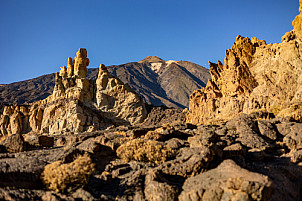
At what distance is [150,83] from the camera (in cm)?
16688

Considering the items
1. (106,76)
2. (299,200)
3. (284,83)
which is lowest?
(299,200)

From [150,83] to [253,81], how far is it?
133 meters

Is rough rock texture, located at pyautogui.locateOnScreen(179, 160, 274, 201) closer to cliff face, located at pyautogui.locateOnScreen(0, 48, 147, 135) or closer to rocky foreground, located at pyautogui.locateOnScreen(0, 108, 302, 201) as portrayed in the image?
rocky foreground, located at pyautogui.locateOnScreen(0, 108, 302, 201)

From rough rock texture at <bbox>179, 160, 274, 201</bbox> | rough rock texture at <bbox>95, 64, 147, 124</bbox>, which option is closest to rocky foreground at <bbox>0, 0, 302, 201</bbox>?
rough rock texture at <bbox>179, 160, 274, 201</bbox>

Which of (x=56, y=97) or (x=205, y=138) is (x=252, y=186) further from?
(x=56, y=97)

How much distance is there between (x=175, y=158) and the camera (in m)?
9.94

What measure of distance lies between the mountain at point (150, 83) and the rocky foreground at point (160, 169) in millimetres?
98092

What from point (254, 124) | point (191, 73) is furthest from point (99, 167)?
point (191, 73)

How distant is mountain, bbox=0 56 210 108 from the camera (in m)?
121

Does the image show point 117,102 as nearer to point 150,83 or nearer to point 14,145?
point 14,145

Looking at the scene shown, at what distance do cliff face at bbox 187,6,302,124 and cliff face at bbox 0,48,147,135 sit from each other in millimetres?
10437

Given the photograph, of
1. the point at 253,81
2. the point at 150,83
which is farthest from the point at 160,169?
the point at 150,83

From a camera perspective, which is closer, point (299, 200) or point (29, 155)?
point (299, 200)

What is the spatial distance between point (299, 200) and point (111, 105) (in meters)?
40.8
